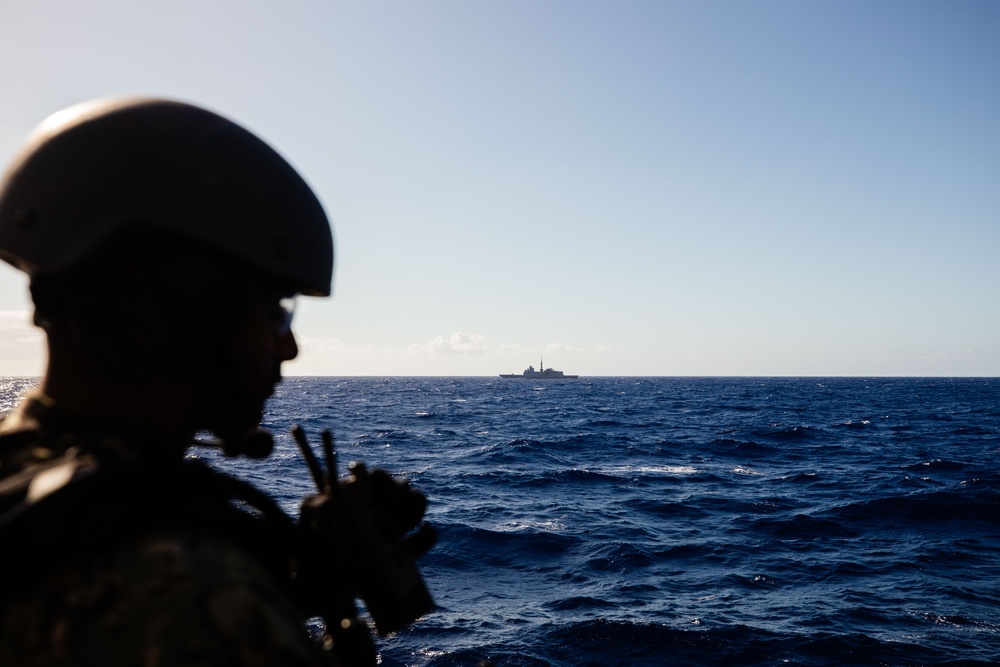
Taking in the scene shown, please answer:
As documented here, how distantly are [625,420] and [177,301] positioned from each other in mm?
42681

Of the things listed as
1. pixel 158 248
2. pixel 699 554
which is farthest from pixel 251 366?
pixel 699 554

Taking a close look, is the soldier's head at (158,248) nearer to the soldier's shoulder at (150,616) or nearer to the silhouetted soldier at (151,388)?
the silhouetted soldier at (151,388)

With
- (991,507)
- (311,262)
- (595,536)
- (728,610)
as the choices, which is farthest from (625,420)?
(311,262)

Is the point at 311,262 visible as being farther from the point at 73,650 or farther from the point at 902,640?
the point at 902,640

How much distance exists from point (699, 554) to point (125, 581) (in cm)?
1255

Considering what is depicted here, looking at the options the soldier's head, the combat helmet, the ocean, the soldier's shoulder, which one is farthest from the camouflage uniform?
the ocean

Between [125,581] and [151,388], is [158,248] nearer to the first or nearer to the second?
[151,388]

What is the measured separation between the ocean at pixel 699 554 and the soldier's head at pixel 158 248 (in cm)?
728

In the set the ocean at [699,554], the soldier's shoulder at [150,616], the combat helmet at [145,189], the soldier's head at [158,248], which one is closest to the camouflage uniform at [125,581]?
the soldier's shoulder at [150,616]

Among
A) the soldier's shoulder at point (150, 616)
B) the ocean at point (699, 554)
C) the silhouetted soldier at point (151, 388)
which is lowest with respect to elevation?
the ocean at point (699, 554)

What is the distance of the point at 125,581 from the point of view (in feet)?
3.01

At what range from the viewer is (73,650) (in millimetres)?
879

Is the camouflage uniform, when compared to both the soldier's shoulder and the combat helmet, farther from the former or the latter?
the combat helmet

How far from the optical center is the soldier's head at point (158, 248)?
50.6 inches
